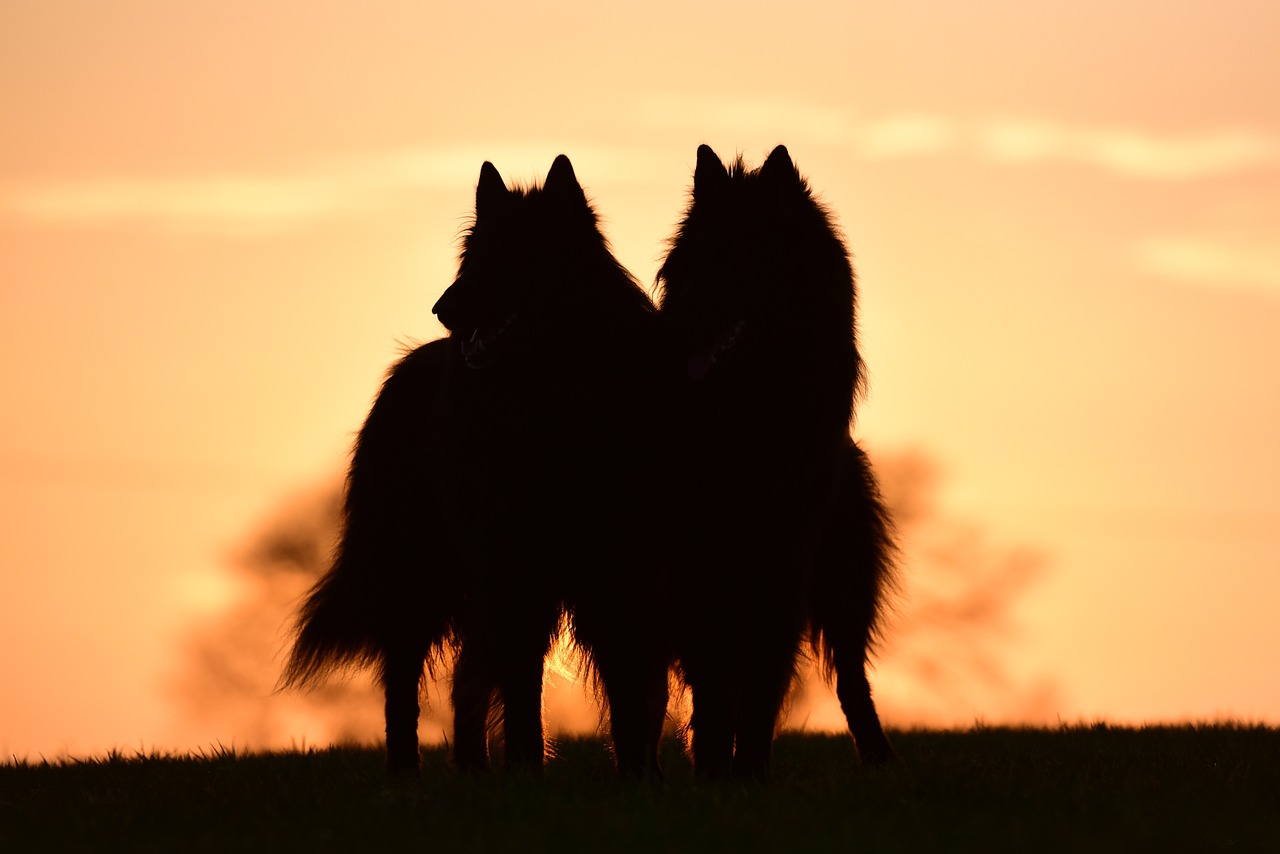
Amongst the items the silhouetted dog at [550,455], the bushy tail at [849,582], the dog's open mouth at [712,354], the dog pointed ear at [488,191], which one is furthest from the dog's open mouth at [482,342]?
the bushy tail at [849,582]

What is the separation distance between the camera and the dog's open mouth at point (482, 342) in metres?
7.00

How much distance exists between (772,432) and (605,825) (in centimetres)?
215

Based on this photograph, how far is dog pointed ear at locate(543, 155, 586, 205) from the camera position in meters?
7.18

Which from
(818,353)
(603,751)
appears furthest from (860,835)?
(603,751)

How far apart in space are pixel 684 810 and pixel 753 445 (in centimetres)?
181

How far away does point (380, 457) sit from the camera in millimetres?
8648

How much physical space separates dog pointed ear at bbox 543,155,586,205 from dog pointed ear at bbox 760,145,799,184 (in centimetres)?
91

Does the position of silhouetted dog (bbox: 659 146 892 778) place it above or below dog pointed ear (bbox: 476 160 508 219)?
below

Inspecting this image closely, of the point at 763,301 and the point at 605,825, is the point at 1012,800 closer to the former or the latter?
the point at 605,825

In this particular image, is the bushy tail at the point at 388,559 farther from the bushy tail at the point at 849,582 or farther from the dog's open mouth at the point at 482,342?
the bushy tail at the point at 849,582

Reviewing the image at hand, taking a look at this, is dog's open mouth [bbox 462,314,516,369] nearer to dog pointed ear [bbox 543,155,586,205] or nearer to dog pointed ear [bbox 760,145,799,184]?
dog pointed ear [bbox 543,155,586,205]

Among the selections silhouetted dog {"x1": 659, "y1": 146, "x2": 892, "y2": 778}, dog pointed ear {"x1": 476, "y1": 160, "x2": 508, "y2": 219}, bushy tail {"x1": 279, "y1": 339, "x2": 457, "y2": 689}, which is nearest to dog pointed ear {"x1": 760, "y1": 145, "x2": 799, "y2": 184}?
silhouetted dog {"x1": 659, "y1": 146, "x2": 892, "y2": 778}

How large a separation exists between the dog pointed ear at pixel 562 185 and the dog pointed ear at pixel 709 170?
58cm

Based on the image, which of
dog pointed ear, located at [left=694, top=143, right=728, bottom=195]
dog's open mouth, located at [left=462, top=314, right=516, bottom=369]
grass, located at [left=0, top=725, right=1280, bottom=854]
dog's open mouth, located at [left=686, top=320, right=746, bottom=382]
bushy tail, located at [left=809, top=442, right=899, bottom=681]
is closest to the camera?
grass, located at [left=0, top=725, right=1280, bottom=854]
